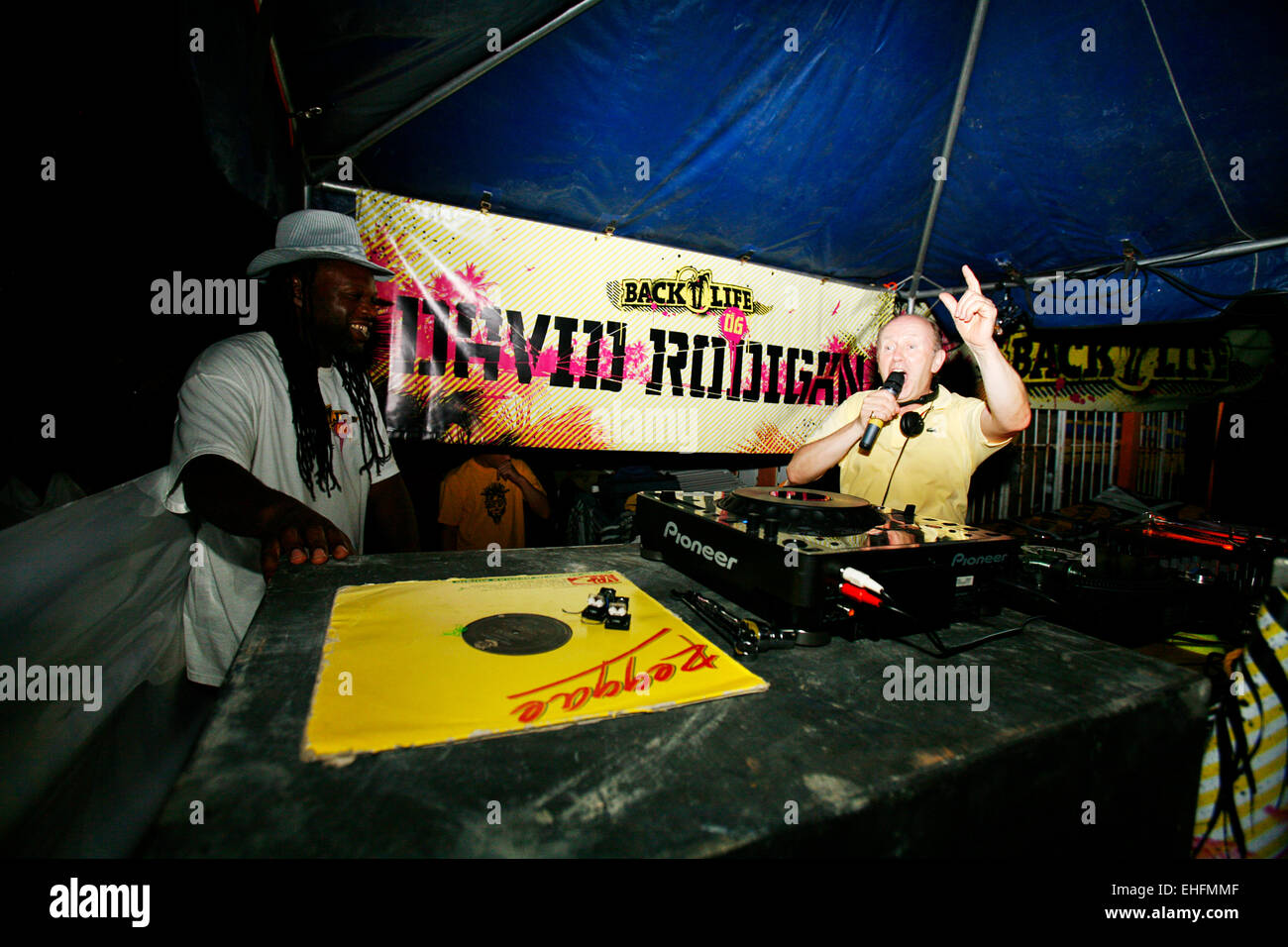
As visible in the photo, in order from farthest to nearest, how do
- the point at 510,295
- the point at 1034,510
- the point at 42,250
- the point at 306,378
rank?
the point at 1034,510 → the point at 510,295 → the point at 306,378 → the point at 42,250

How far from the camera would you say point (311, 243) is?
87.4 inches

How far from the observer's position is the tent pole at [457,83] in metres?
2.01

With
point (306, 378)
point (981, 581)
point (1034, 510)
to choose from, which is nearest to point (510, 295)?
point (306, 378)

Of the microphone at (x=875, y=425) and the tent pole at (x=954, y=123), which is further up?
the tent pole at (x=954, y=123)

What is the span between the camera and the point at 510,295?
3.49 metres

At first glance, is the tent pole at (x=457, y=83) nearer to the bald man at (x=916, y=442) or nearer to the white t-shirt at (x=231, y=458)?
the white t-shirt at (x=231, y=458)

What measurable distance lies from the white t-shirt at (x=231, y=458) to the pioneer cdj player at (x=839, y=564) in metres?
1.37

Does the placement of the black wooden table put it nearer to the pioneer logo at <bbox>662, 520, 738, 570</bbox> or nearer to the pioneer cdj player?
the pioneer cdj player

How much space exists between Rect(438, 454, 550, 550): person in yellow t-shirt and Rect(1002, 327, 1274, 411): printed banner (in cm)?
492

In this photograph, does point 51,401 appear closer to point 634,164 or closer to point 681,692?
point 681,692

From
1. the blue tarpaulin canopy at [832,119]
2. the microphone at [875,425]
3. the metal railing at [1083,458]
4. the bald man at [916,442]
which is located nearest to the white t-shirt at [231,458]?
the blue tarpaulin canopy at [832,119]

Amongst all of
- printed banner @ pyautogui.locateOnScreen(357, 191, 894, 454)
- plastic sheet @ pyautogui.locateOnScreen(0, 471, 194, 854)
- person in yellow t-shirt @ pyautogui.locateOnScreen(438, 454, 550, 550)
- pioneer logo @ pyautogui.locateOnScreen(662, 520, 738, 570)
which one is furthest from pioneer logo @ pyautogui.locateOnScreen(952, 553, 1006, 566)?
person in yellow t-shirt @ pyautogui.locateOnScreen(438, 454, 550, 550)
